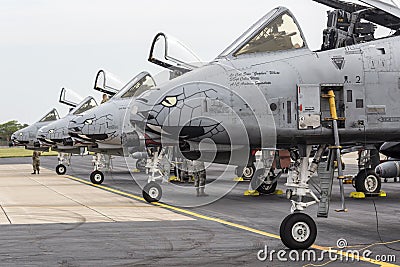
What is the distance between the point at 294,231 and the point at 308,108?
175 cm

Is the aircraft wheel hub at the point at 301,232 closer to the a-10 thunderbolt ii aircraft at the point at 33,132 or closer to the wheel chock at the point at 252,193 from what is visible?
the wheel chock at the point at 252,193

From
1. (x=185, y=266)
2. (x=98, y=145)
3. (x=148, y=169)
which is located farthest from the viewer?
(x=98, y=145)

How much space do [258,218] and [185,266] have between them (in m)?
5.64

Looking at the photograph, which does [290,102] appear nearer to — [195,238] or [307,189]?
[307,189]

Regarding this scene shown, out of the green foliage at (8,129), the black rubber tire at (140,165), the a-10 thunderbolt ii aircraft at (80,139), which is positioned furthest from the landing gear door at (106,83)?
the green foliage at (8,129)

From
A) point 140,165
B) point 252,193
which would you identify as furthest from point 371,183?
point 140,165

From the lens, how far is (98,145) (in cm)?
2530

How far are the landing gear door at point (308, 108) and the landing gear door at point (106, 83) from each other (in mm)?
17268

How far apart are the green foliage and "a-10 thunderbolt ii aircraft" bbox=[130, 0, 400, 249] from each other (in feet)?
517

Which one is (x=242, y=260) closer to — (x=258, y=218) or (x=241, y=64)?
(x=241, y=64)

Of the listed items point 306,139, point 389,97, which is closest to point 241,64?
point 306,139

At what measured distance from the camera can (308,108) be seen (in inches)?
Result: 400

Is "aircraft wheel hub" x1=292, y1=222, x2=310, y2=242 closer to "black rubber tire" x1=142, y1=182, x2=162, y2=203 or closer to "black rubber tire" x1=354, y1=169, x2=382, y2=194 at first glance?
"black rubber tire" x1=142, y1=182, x2=162, y2=203

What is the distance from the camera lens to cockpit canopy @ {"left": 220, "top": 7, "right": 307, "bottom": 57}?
10.7 meters
